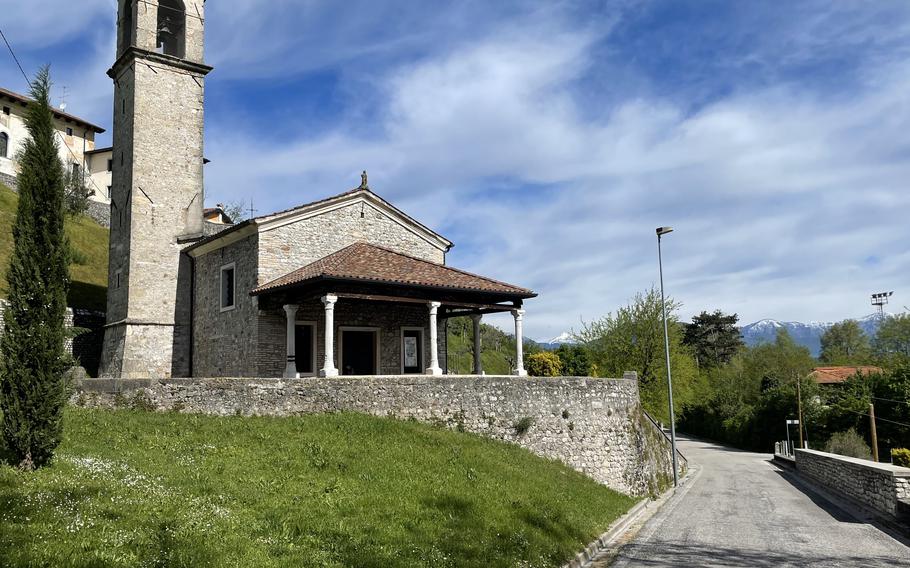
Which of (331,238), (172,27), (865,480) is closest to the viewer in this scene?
(865,480)

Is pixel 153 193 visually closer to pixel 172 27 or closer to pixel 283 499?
pixel 172 27

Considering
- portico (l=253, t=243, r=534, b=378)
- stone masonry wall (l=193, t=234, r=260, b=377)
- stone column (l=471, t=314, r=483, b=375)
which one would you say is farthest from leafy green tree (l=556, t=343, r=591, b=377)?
stone masonry wall (l=193, t=234, r=260, b=377)

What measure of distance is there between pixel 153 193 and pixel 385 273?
10.8 m

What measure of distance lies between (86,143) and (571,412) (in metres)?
55.2

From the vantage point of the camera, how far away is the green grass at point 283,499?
7.45 m

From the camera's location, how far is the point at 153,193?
24.5 metres

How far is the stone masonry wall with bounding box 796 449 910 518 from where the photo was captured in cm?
1580

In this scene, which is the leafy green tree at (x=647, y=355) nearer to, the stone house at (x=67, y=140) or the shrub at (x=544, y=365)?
the shrub at (x=544, y=365)

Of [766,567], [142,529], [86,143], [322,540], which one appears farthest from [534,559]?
[86,143]

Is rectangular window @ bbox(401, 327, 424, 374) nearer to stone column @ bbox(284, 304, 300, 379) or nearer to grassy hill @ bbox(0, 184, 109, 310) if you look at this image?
stone column @ bbox(284, 304, 300, 379)

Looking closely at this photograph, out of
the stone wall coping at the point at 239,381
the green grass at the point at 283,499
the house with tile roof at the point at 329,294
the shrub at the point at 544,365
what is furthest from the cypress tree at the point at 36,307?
the shrub at the point at 544,365

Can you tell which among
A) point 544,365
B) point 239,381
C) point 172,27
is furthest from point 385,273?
point 544,365

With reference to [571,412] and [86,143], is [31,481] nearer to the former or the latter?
[571,412]

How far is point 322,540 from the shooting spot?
27.9 ft
